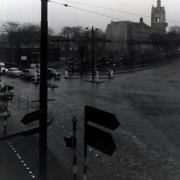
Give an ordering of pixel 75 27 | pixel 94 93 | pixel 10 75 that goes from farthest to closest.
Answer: pixel 75 27, pixel 10 75, pixel 94 93

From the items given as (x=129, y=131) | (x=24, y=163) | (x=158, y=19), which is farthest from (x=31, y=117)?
(x=158, y=19)

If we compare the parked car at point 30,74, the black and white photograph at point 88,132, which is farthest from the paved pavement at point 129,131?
the parked car at point 30,74

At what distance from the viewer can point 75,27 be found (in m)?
114

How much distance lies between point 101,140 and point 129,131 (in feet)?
34.5

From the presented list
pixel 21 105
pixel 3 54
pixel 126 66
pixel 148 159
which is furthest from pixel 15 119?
pixel 3 54

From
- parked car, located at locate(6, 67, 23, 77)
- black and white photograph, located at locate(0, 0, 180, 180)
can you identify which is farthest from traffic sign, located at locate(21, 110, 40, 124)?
parked car, located at locate(6, 67, 23, 77)

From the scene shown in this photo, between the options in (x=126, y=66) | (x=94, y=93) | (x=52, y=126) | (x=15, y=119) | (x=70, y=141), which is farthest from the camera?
(x=126, y=66)

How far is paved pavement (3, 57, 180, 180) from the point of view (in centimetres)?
1233

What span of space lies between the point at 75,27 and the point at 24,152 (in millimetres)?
101895

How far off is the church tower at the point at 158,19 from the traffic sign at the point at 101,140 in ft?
350

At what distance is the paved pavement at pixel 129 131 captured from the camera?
12.3 m

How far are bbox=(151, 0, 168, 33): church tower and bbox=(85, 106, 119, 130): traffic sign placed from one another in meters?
107

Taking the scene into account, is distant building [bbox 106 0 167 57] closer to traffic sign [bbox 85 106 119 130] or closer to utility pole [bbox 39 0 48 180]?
utility pole [bbox 39 0 48 180]

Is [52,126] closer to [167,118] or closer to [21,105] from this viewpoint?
[167,118]
